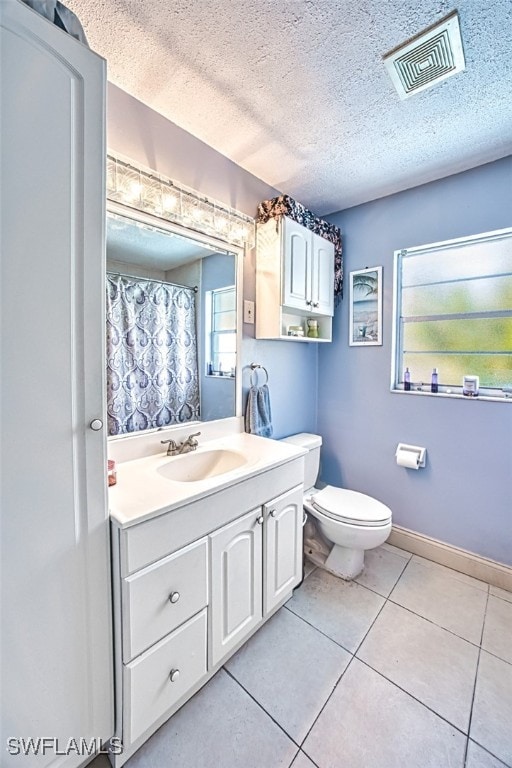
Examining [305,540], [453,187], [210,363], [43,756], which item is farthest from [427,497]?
[43,756]

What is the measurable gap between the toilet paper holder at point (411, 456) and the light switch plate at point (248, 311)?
1.32 meters

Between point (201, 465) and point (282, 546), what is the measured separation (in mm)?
553

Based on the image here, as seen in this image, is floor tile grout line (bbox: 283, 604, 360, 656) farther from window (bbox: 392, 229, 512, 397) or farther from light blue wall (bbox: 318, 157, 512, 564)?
window (bbox: 392, 229, 512, 397)

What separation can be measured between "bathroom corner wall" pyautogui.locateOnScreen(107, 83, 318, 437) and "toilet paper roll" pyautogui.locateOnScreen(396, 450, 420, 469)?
0.69m

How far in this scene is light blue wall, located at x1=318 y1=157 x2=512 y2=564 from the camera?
1.79 metres

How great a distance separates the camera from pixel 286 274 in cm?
186

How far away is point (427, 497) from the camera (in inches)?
80.4

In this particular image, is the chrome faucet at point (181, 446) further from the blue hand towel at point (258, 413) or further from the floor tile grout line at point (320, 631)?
the floor tile grout line at point (320, 631)

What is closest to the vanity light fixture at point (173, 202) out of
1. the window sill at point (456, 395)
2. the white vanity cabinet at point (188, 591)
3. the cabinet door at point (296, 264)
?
the cabinet door at point (296, 264)

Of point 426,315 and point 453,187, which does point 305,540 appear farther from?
point 453,187

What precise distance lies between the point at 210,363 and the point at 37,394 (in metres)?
1.03

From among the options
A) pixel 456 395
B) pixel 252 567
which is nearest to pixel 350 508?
pixel 252 567

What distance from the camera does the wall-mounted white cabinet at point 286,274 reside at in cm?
185

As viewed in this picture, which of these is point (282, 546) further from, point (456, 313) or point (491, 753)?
point (456, 313)
